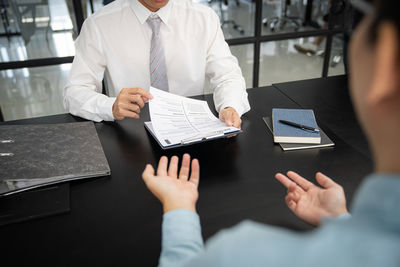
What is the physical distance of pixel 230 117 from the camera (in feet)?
4.11

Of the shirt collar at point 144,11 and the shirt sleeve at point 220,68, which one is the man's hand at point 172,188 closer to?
the shirt sleeve at point 220,68

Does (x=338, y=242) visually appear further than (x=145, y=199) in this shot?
No

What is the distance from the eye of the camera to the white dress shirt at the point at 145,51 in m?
1.64

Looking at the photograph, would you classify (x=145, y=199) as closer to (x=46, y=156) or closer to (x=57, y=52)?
(x=46, y=156)

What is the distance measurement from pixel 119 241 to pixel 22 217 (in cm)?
27

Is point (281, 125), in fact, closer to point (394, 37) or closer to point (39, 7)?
point (394, 37)

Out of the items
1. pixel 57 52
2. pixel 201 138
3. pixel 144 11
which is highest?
pixel 144 11

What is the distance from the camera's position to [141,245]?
2.47ft

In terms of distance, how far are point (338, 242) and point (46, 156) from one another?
0.87m

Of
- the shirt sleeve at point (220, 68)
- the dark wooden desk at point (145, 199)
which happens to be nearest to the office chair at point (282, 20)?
the shirt sleeve at point (220, 68)

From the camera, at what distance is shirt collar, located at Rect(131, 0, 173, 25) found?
1.65 meters

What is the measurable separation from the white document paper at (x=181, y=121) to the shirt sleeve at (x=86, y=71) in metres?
0.32

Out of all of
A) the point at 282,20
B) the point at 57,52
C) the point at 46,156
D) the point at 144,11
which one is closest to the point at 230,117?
the point at 46,156

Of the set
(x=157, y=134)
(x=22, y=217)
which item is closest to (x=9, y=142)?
(x=22, y=217)
